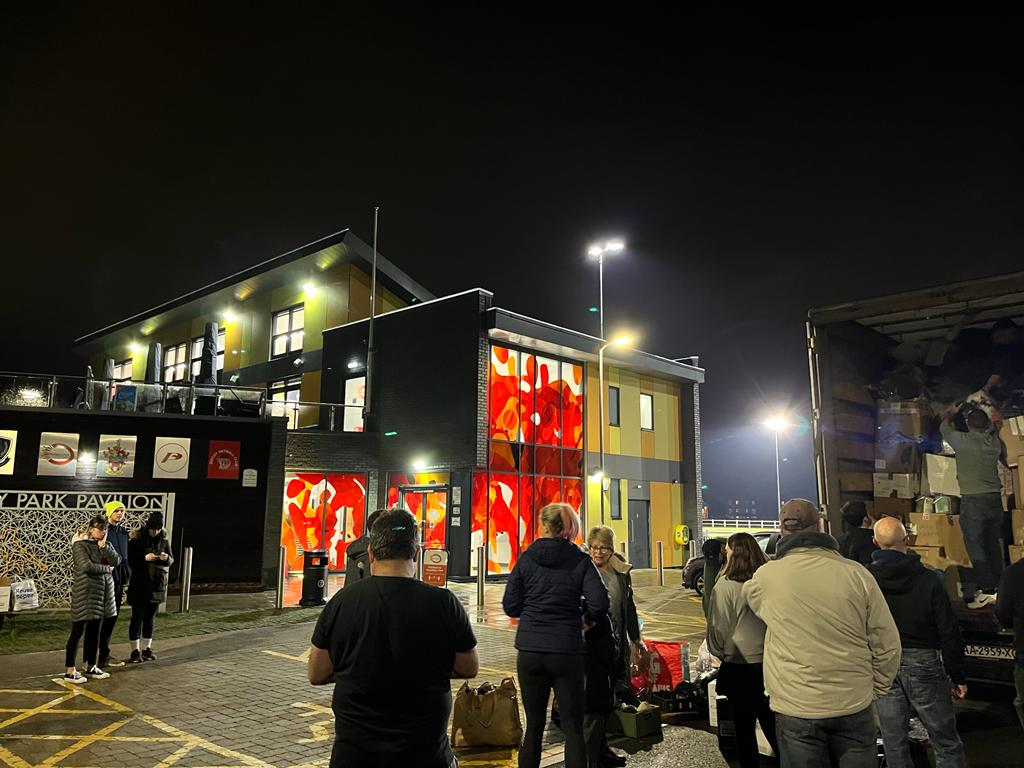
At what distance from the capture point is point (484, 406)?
2089cm

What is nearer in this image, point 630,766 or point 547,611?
point 547,611

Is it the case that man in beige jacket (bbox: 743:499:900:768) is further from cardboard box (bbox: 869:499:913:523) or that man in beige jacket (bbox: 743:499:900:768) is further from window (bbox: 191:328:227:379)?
window (bbox: 191:328:227:379)

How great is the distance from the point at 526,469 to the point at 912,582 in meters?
17.7

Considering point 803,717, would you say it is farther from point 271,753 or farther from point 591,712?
point 271,753

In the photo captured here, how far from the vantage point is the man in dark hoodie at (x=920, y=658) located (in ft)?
14.9

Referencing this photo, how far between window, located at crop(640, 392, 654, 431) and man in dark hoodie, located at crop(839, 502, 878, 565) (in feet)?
67.1

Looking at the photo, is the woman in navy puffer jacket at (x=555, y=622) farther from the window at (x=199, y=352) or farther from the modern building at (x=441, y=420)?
the window at (x=199, y=352)

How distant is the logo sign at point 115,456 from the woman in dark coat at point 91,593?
1092 centimetres

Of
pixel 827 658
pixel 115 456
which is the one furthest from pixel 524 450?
pixel 827 658

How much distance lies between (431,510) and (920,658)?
17796 mm

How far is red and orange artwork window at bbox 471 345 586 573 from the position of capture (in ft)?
68.9

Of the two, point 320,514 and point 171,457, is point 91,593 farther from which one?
point 320,514

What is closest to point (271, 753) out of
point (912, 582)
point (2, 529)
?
point (912, 582)

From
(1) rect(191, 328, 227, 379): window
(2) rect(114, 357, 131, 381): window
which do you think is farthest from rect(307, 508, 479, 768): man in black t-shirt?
(2) rect(114, 357, 131, 381): window
